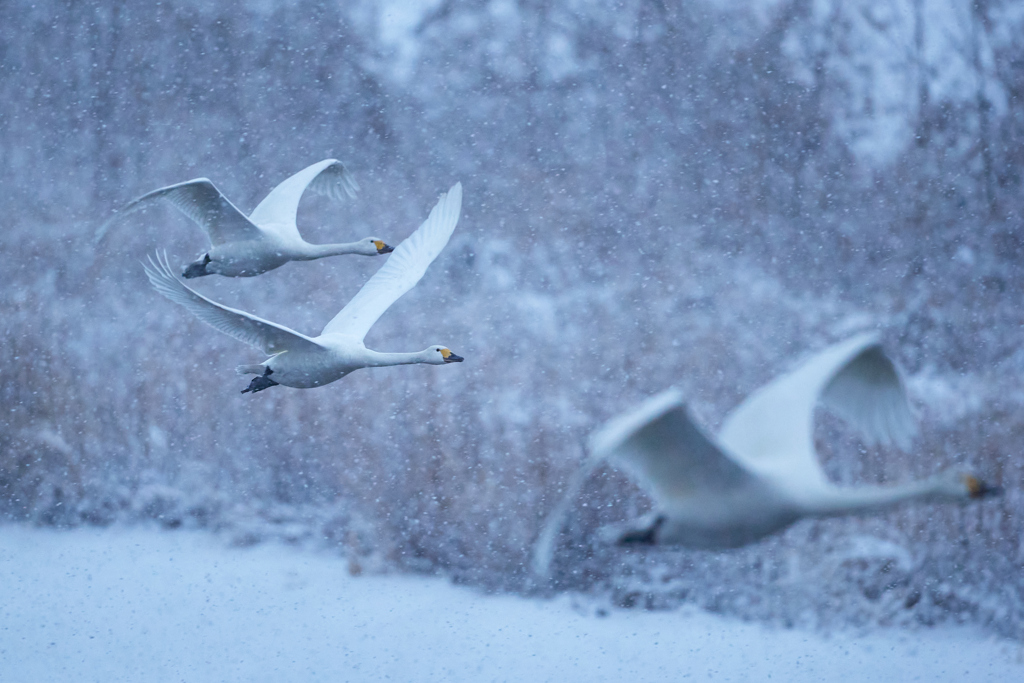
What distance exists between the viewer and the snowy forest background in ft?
18.0

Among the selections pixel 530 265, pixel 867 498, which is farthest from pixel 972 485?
pixel 530 265

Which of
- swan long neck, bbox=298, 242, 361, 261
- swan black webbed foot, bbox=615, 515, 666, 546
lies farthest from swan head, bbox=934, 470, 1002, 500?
swan long neck, bbox=298, 242, 361, 261

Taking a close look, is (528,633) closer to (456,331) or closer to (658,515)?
(456,331)

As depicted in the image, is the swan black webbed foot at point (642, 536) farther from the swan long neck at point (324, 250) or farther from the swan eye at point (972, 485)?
the swan long neck at point (324, 250)

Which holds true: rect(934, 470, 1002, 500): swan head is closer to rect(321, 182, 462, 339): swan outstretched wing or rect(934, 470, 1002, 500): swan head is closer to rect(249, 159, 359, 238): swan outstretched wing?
rect(321, 182, 462, 339): swan outstretched wing

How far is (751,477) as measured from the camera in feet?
7.30

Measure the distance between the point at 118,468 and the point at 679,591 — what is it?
294 cm

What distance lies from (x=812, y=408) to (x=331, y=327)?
1.54 metres

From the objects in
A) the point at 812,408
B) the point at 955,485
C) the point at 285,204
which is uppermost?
the point at 285,204

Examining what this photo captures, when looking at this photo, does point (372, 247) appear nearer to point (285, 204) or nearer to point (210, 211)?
point (285, 204)

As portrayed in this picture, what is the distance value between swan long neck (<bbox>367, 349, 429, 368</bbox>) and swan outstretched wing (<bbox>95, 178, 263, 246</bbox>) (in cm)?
55

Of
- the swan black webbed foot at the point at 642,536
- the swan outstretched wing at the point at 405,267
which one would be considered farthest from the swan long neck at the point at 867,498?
the swan outstretched wing at the point at 405,267

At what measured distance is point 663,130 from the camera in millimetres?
5633

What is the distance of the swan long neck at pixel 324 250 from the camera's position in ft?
11.5
